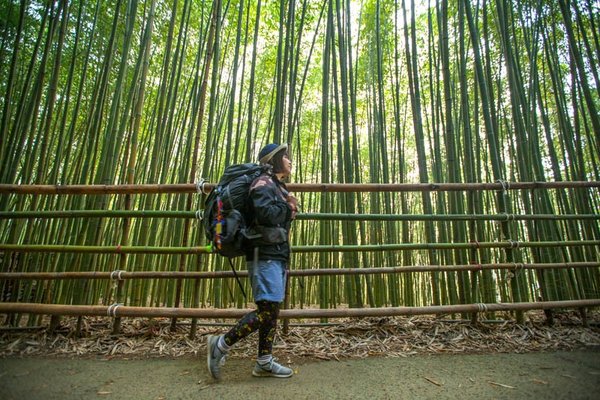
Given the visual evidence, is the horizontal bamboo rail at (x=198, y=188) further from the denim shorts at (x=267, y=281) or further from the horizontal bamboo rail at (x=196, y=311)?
the horizontal bamboo rail at (x=196, y=311)

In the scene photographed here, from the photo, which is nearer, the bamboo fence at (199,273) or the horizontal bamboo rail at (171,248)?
the bamboo fence at (199,273)

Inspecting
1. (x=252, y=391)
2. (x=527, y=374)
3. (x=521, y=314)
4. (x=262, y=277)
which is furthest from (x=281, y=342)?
(x=521, y=314)

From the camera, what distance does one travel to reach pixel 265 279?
1566 millimetres

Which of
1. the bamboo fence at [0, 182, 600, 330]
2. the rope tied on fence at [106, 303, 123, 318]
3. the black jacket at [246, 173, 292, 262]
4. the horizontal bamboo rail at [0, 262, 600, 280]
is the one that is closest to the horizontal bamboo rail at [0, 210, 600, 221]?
the bamboo fence at [0, 182, 600, 330]

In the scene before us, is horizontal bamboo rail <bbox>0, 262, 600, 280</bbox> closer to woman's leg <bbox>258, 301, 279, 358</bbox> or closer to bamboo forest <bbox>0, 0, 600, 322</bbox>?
bamboo forest <bbox>0, 0, 600, 322</bbox>

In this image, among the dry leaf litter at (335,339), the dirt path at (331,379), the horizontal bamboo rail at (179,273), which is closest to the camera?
the dirt path at (331,379)

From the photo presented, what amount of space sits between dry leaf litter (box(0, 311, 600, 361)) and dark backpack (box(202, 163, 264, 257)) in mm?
851

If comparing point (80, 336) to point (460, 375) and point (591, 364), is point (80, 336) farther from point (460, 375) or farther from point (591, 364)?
point (591, 364)

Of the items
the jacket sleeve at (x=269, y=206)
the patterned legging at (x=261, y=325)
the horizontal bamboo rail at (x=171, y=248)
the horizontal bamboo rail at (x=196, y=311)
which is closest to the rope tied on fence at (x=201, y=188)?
the horizontal bamboo rail at (x=171, y=248)

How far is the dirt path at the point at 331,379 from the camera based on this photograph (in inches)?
56.2

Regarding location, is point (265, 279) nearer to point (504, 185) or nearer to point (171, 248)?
point (171, 248)

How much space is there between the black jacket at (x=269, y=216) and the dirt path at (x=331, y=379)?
66 centimetres

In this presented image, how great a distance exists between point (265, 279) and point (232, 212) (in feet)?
1.30

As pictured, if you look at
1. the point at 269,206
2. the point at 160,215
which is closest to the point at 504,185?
the point at 269,206
